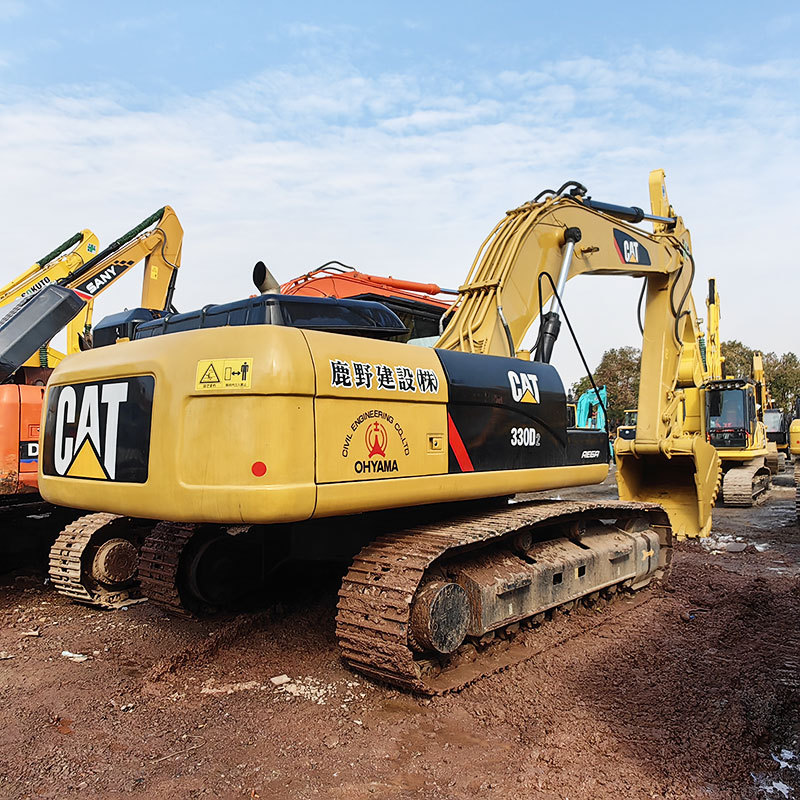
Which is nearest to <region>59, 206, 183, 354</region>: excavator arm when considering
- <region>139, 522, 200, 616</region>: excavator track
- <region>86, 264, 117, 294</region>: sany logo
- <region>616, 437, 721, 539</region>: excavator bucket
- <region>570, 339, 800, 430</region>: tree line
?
<region>86, 264, 117, 294</region>: sany logo

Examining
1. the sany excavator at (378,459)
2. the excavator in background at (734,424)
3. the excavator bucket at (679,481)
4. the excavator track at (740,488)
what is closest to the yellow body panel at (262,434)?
the sany excavator at (378,459)

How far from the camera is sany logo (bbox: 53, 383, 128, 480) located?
356 centimetres

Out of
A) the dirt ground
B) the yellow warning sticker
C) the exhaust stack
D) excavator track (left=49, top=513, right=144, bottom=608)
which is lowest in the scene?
the dirt ground

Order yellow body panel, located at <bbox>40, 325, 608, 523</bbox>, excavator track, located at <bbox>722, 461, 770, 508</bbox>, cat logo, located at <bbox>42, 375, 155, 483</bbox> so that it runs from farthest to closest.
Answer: excavator track, located at <bbox>722, 461, 770, 508</bbox> < cat logo, located at <bbox>42, 375, 155, 483</bbox> < yellow body panel, located at <bbox>40, 325, 608, 523</bbox>

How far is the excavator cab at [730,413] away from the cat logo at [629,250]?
285 inches

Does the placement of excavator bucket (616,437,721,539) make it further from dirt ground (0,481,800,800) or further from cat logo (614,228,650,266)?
dirt ground (0,481,800,800)

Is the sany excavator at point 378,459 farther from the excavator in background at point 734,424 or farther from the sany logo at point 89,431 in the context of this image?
the excavator in background at point 734,424

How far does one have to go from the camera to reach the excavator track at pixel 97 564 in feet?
18.3

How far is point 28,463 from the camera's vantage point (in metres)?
5.59

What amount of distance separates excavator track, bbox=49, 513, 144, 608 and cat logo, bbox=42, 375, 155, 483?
176cm

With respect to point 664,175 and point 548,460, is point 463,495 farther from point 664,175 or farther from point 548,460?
point 664,175

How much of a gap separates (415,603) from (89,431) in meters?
1.87

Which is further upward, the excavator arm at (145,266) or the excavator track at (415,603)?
the excavator arm at (145,266)

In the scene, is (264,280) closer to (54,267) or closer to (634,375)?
(54,267)
